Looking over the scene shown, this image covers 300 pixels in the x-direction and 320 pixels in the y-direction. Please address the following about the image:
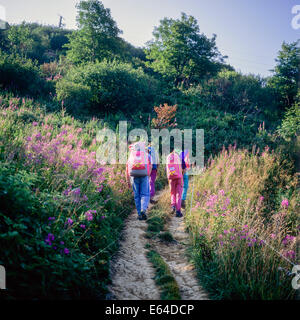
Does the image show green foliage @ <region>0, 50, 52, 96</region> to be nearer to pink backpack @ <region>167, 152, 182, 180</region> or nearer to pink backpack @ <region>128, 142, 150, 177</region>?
pink backpack @ <region>128, 142, 150, 177</region>

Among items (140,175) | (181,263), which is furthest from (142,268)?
(140,175)

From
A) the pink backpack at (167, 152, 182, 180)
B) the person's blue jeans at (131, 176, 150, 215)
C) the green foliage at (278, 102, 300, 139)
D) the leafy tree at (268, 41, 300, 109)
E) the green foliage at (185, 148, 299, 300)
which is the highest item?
the leafy tree at (268, 41, 300, 109)

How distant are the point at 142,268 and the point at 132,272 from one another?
214mm

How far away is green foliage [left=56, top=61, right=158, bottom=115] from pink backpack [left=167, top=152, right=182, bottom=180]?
32.9 ft

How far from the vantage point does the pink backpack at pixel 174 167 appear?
246 inches

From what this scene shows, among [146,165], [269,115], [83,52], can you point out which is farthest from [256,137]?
[83,52]

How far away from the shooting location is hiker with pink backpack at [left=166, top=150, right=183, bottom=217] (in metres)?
6.27

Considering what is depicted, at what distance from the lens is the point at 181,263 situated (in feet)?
12.6

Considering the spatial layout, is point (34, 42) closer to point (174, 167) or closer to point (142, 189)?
point (174, 167)

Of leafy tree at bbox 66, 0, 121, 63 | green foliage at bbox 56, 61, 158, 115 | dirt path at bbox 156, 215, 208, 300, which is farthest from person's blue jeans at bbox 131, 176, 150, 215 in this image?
leafy tree at bbox 66, 0, 121, 63

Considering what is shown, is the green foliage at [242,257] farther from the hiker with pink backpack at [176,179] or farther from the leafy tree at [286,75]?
the leafy tree at [286,75]

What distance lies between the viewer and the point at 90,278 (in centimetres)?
280

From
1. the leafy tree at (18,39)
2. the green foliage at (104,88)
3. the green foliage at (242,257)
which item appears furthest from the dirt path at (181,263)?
the leafy tree at (18,39)
